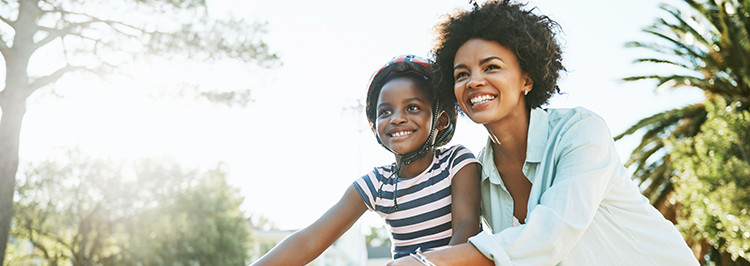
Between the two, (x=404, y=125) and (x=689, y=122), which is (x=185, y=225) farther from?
(x=404, y=125)

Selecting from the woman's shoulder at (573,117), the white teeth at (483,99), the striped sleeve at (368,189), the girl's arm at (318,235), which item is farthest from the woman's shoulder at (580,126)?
the girl's arm at (318,235)

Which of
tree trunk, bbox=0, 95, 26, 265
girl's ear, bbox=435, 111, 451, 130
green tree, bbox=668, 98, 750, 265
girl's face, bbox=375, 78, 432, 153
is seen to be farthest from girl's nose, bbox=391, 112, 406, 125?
tree trunk, bbox=0, 95, 26, 265

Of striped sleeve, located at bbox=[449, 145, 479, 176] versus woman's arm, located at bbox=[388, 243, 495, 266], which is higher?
striped sleeve, located at bbox=[449, 145, 479, 176]

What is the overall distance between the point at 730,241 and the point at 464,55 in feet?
33.5

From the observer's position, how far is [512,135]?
2488 millimetres

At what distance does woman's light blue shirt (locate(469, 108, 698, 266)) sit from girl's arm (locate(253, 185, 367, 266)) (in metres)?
0.91

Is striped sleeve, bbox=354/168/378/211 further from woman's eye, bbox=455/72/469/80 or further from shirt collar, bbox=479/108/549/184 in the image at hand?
woman's eye, bbox=455/72/469/80

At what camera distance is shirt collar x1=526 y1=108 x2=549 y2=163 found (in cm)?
228

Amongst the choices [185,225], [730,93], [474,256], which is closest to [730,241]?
[730,93]

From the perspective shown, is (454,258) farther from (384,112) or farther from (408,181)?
(384,112)

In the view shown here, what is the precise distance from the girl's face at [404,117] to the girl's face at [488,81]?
348mm

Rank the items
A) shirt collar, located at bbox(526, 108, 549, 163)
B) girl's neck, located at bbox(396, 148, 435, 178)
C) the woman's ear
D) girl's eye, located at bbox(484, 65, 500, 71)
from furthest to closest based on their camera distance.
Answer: girl's neck, located at bbox(396, 148, 435, 178) → the woman's ear → girl's eye, located at bbox(484, 65, 500, 71) → shirt collar, located at bbox(526, 108, 549, 163)

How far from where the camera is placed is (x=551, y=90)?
2711 mm

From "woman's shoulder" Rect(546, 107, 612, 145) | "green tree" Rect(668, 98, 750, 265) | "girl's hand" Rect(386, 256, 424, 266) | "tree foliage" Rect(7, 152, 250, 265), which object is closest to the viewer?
"girl's hand" Rect(386, 256, 424, 266)
